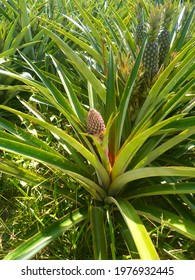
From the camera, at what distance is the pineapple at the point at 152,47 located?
137cm

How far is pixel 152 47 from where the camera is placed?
1393 mm

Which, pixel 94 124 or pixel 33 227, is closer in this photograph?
pixel 94 124

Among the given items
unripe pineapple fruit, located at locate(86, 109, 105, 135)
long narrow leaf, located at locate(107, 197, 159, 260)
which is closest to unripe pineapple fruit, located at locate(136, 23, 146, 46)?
unripe pineapple fruit, located at locate(86, 109, 105, 135)

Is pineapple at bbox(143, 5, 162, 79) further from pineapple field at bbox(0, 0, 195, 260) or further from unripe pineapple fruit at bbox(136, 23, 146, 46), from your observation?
unripe pineapple fruit at bbox(136, 23, 146, 46)

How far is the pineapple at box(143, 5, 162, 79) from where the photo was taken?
1371 mm

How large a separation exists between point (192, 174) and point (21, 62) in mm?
1092

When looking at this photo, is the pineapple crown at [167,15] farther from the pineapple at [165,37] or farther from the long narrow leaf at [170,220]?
the long narrow leaf at [170,220]

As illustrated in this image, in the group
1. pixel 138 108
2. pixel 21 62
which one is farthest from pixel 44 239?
pixel 21 62

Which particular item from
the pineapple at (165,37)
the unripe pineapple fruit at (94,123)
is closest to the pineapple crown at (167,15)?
the pineapple at (165,37)

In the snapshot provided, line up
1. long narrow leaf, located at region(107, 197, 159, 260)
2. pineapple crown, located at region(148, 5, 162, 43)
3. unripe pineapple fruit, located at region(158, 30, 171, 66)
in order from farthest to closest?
unripe pineapple fruit, located at region(158, 30, 171, 66) → pineapple crown, located at region(148, 5, 162, 43) → long narrow leaf, located at region(107, 197, 159, 260)

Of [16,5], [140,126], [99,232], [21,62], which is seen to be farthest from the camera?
[16,5]

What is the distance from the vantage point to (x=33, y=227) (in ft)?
4.09
